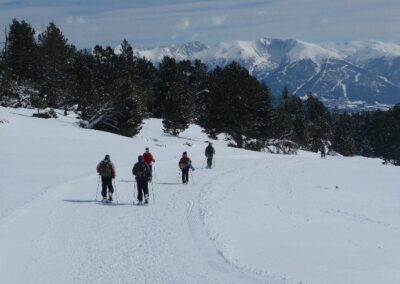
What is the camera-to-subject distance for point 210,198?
856 inches

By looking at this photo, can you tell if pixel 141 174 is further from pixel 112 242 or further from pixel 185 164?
pixel 185 164

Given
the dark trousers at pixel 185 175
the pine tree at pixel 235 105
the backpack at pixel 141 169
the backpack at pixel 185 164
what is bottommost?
the dark trousers at pixel 185 175

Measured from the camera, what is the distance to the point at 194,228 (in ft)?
52.1

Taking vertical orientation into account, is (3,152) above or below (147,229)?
above

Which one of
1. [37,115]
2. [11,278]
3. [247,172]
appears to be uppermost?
[37,115]

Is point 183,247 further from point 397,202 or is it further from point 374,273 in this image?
point 397,202

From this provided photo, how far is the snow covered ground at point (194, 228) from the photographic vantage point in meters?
11.9

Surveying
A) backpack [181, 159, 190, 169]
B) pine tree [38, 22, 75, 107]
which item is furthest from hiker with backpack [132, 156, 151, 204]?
pine tree [38, 22, 75, 107]

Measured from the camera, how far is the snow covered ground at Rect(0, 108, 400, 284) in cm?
1188

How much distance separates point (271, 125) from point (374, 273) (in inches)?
1996

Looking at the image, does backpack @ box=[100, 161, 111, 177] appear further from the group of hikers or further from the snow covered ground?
the snow covered ground

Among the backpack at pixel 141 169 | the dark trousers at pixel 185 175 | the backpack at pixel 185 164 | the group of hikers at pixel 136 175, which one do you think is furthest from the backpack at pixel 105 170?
the dark trousers at pixel 185 175

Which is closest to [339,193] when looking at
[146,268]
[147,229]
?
[147,229]

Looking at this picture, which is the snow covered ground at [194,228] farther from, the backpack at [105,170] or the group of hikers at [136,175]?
the backpack at [105,170]
